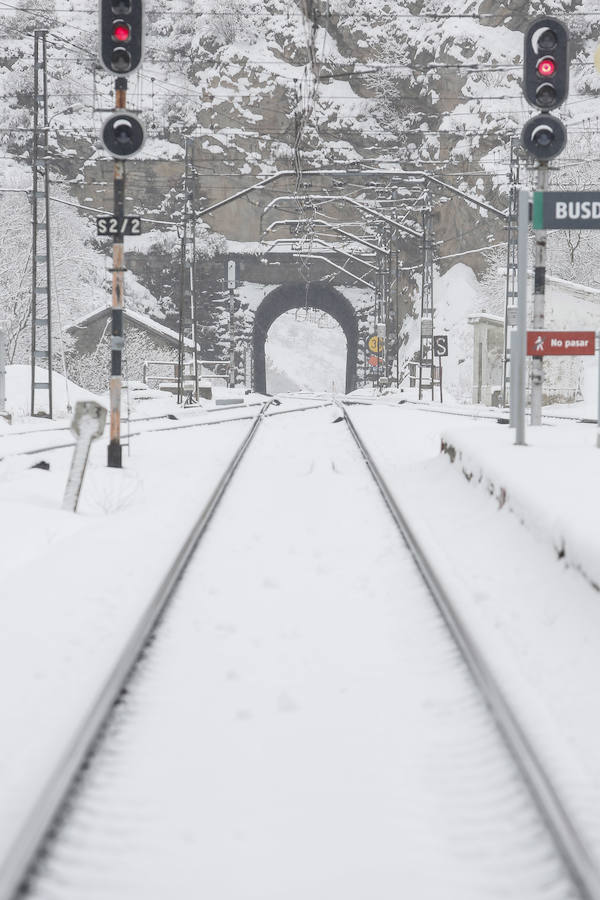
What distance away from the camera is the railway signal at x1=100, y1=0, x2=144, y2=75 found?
1104cm

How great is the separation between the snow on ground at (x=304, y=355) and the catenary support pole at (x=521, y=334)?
12389 centimetres

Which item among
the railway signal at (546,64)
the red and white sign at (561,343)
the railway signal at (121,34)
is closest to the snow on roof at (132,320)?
the railway signal at (121,34)

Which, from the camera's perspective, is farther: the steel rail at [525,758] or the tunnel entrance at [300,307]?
the tunnel entrance at [300,307]

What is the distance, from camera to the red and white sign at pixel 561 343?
1060cm

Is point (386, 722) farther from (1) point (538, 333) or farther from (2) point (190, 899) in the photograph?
(1) point (538, 333)

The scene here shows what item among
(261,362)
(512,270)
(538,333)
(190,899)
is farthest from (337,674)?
(261,362)

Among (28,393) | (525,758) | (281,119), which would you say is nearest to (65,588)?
(525,758)

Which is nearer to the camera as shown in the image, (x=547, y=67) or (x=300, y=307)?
(x=547, y=67)

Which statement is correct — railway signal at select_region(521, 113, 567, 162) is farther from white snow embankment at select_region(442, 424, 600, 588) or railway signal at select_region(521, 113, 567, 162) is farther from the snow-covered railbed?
the snow-covered railbed

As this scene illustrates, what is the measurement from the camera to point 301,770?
11.8 feet

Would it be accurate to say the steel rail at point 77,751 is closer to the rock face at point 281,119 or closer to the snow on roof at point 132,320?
the snow on roof at point 132,320

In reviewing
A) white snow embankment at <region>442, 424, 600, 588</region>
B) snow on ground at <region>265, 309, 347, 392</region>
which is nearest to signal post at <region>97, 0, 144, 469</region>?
white snow embankment at <region>442, 424, 600, 588</region>

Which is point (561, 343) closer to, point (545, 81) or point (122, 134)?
point (545, 81)

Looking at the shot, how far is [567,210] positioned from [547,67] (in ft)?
6.73
